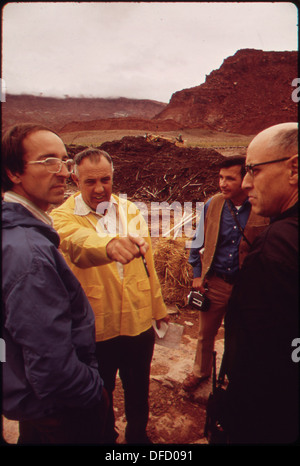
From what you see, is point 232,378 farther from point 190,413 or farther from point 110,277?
point 190,413

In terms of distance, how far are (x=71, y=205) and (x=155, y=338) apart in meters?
1.29

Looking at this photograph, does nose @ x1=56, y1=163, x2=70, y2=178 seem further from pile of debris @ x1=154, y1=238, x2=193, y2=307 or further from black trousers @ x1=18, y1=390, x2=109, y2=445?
pile of debris @ x1=154, y1=238, x2=193, y2=307

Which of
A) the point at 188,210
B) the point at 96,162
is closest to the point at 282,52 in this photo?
the point at 188,210

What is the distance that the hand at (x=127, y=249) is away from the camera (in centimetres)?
152

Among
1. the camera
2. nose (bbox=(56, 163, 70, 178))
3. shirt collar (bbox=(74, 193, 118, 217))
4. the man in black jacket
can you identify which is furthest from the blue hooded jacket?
the camera

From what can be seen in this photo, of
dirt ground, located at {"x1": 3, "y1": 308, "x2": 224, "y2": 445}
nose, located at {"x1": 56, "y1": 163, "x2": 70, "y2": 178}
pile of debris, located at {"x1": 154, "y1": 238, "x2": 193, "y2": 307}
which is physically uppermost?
nose, located at {"x1": 56, "y1": 163, "x2": 70, "y2": 178}

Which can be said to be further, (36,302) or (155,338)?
(155,338)

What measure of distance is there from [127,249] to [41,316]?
0.55 m

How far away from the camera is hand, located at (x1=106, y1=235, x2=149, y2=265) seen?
59.9 inches

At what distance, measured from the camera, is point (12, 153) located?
4.65 feet

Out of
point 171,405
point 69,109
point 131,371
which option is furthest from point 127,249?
point 69,109

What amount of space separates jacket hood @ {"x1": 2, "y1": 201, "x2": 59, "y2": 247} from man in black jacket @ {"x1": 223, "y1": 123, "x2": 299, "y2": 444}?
3.34ft

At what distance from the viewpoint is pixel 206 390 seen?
3090 millimetres

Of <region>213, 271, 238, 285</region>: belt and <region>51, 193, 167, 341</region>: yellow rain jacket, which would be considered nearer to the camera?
<region>51, 193, 167, 341</region>: yellow rain jacket
